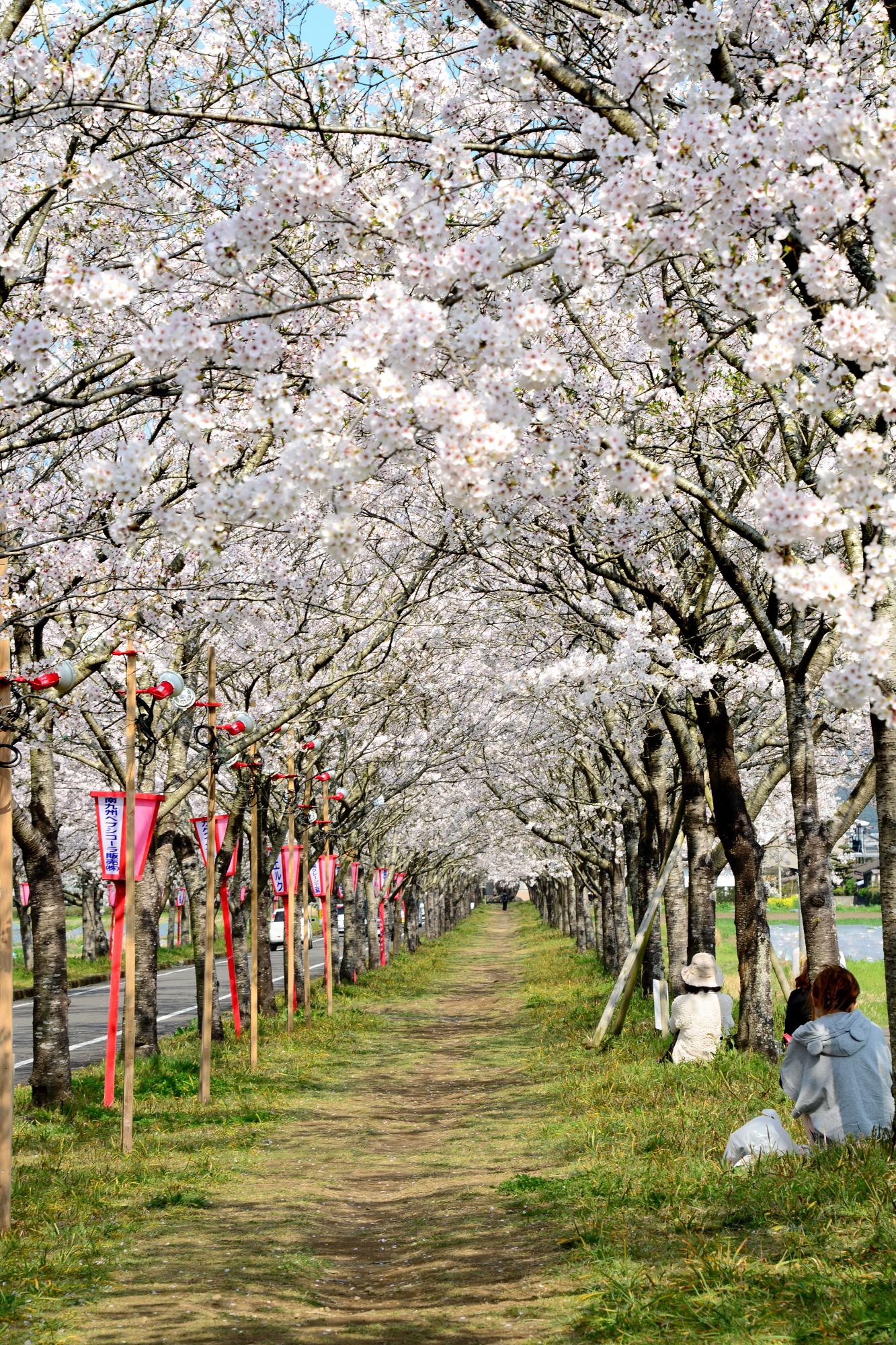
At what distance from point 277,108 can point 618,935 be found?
810 inches

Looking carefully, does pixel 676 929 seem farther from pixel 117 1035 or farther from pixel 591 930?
pixel 591 930

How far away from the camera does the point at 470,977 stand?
3906 cm

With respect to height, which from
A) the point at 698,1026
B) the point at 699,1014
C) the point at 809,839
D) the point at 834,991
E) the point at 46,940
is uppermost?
the point at 809,839

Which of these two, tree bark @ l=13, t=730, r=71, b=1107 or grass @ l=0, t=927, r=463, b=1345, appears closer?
grass @ l=0, t=927, r=463, b=1345

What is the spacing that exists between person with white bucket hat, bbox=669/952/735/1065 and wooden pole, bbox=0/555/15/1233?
6.89 metres

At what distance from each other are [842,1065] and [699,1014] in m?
5.52

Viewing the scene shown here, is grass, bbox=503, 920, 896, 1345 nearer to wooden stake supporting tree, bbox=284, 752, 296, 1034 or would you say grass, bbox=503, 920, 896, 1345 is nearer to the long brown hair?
the long brown hair

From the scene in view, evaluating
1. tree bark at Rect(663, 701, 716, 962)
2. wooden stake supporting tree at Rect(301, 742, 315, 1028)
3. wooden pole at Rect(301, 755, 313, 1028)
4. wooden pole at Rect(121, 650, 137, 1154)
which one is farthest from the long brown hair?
wooden pole at Rect(301, 755, 313, 1028)

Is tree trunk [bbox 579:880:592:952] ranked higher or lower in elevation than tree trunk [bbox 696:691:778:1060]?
lower

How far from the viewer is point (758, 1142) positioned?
760 centimetres

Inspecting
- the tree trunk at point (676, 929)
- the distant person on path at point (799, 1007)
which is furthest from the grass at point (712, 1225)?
the tree trunk at point (676, 929)

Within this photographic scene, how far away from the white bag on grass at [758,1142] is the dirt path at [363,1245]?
1.28m

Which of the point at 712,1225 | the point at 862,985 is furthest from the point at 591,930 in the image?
the point at 712,1225

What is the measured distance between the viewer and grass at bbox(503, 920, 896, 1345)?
5094 millimetres
